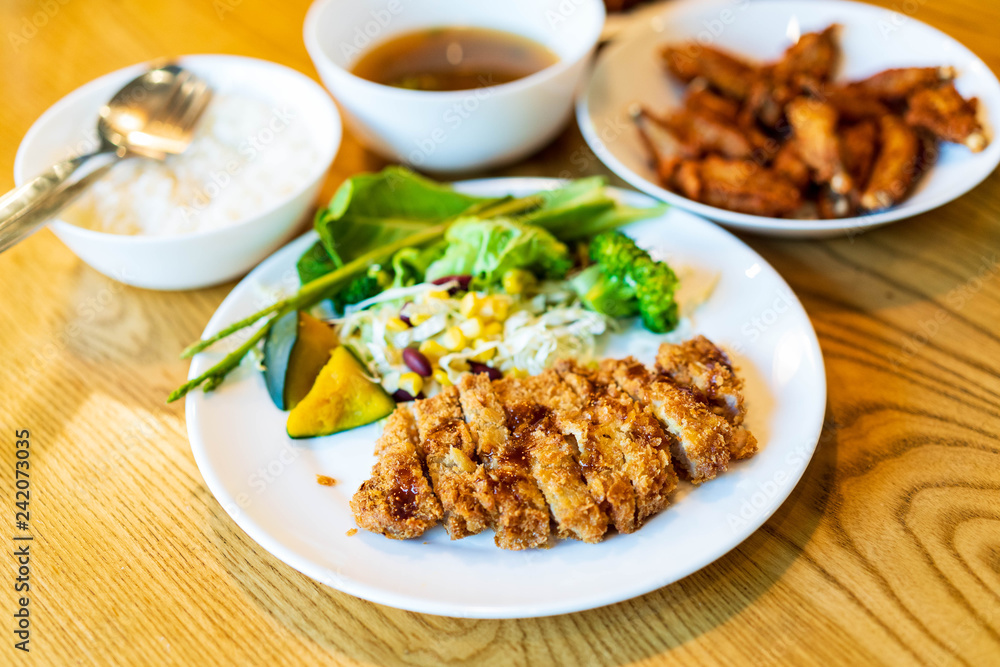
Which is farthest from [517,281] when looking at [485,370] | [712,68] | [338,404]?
[712,68]

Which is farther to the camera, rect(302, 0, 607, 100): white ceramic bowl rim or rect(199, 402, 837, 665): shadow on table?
rect(302, 0, 607, 100): white ceramic bowl rim

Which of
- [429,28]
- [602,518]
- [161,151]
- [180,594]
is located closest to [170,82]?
[161,151]

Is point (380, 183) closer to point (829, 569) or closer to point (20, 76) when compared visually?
point (829, 569)

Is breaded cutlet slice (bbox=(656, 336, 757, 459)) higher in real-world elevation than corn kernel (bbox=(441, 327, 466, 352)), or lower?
higher

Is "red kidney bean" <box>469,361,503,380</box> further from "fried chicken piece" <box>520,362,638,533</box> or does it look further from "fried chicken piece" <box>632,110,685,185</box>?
"fried chicken piece" <box>632,110,685,185</box>

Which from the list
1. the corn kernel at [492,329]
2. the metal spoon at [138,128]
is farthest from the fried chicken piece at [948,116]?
the metal spoon at [138,128]

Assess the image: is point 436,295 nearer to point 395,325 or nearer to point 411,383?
point 395,325

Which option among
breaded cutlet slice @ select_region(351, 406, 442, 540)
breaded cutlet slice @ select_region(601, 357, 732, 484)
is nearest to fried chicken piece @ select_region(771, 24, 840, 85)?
breaded cutlet slice @ select_region(601, 357, 732, 484)

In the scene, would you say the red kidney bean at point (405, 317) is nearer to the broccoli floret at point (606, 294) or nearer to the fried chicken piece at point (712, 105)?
the broccoli floret at point (606, 294)
